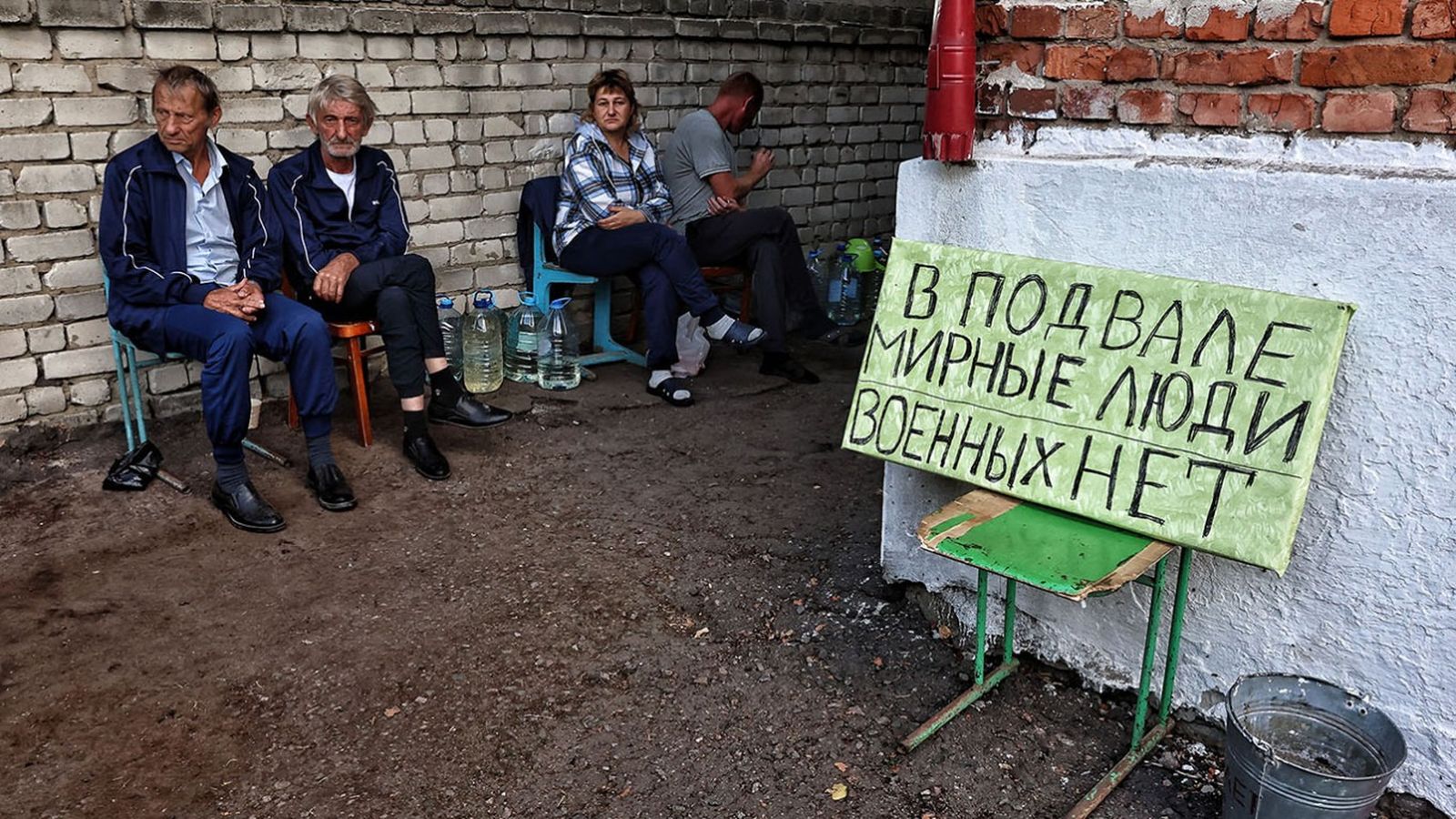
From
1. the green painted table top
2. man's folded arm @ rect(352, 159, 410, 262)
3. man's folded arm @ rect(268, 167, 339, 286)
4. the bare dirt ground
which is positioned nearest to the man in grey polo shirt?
the bare dirt ground

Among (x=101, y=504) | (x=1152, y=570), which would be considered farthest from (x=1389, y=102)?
(x=101, y=504)

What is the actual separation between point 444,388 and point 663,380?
1.14 meters

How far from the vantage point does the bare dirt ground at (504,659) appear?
265 centimetres

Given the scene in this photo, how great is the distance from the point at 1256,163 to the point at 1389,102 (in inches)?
10.6

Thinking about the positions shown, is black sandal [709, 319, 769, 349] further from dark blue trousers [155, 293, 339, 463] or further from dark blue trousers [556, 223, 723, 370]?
dark blue trousers [155, 293, 339, 463]

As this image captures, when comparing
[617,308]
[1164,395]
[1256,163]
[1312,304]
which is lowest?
[617,308]

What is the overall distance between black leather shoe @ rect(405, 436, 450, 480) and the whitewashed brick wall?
1.01 m

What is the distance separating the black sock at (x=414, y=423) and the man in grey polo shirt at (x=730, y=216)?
76.3 inches

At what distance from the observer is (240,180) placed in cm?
433

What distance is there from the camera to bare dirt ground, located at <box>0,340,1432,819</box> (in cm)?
265

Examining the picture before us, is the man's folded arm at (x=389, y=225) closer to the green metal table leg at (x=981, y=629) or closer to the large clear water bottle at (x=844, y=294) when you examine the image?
the green metal table leg at (x=981, y=629)

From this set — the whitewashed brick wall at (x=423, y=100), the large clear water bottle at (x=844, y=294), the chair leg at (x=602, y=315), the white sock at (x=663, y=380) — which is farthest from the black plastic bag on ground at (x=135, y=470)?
the large clear water bottle at (x=844, y=294)

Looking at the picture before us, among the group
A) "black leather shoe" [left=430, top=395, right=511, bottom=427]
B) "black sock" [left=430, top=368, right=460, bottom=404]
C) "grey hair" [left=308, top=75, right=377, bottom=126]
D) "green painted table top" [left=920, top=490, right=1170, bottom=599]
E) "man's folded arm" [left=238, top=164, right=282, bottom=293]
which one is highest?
"grey hair" [left=308, top=75, right=377, bottom=126]

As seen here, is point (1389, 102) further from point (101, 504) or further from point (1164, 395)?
point (101, 504)
